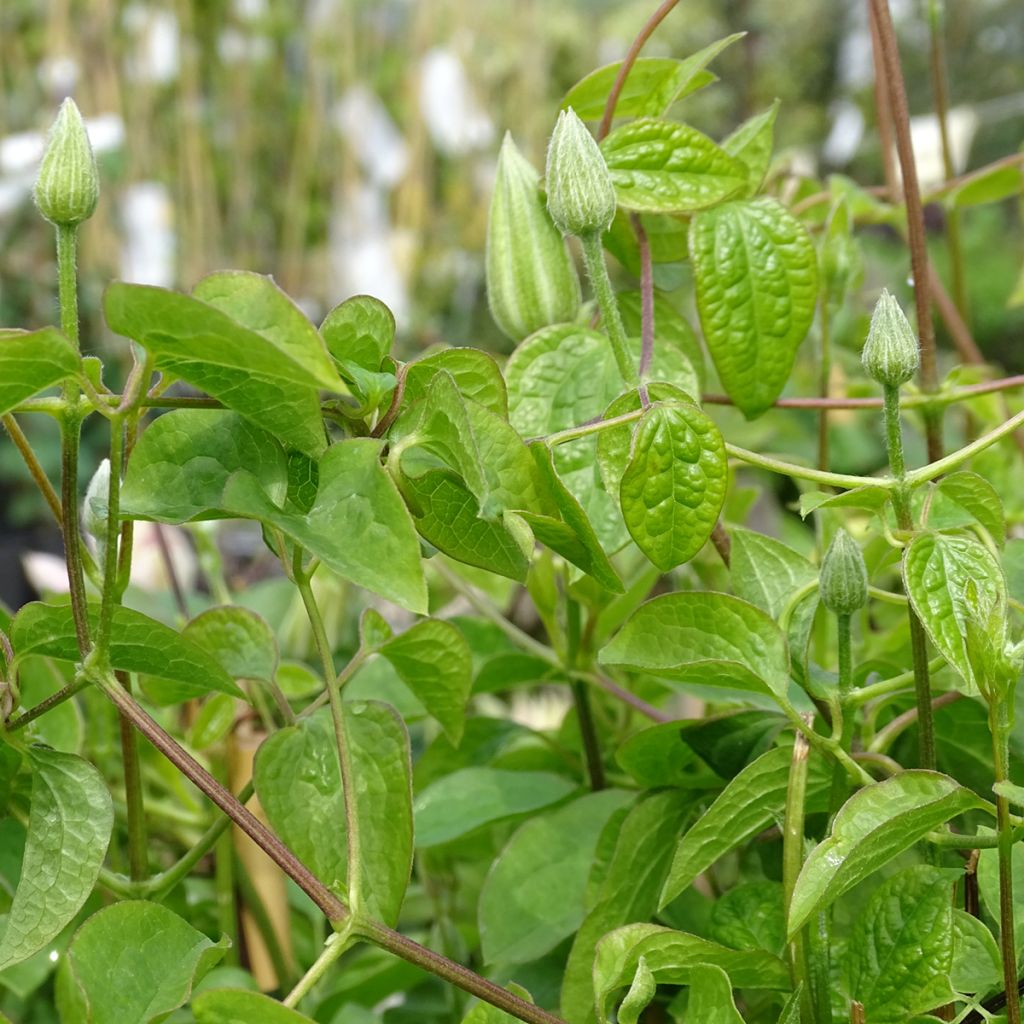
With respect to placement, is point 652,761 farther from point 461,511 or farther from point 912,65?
point 912,65

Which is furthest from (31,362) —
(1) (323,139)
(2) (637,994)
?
(1) (323,139)

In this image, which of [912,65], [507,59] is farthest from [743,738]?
[912,65]

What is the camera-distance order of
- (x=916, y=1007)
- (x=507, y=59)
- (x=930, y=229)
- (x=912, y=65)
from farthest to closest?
(x=912, y=65) < (x=507, y=59) < (x=930, y=229) < (x=916, y=1007)

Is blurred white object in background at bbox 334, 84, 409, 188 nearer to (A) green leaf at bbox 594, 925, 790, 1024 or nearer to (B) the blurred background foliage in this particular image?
(B) the blurred background foliage

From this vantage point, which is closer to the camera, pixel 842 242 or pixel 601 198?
pixel 601 198

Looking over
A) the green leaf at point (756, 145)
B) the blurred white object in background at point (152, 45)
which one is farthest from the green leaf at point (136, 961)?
the blurred white object in background at point (152, 45)

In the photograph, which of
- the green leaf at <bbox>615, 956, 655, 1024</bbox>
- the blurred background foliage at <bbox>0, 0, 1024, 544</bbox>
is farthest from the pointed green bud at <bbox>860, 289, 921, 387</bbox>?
the blurred background foliage at <bbox>0, 0, 1024, 544</bbox>

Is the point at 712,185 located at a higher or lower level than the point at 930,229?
lower
